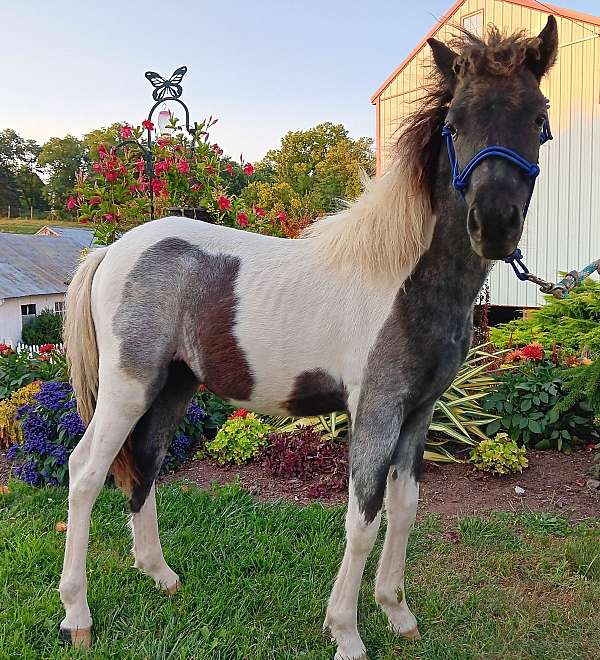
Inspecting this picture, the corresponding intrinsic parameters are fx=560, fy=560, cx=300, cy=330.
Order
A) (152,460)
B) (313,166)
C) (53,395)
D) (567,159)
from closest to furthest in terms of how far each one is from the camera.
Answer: (152,460) → (53,395) → (567,159) → (313,166)

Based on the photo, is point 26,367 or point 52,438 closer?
point 52,438

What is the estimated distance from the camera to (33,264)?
20.7 m

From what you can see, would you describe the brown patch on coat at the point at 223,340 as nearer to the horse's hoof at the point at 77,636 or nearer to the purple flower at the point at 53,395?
the horse's hoof at the point at 77,636

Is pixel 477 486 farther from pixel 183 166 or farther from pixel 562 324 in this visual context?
pixel 183 166

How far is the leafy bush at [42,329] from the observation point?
56.7ft

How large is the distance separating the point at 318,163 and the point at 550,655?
21754mm

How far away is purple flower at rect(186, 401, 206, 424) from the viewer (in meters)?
4.41

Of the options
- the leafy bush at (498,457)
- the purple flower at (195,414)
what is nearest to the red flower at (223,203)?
the purple flower at (195,414)

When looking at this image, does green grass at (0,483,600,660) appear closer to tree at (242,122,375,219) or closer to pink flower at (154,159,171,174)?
pink flower at (154,159,171,174)

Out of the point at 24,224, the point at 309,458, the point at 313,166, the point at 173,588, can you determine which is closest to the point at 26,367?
the point at 309,458

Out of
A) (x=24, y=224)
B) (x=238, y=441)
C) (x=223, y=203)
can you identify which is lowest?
(x=238, y=441)

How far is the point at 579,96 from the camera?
9.00 meters

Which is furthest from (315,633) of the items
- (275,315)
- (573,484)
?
(573,484)

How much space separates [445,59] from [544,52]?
29 cm
